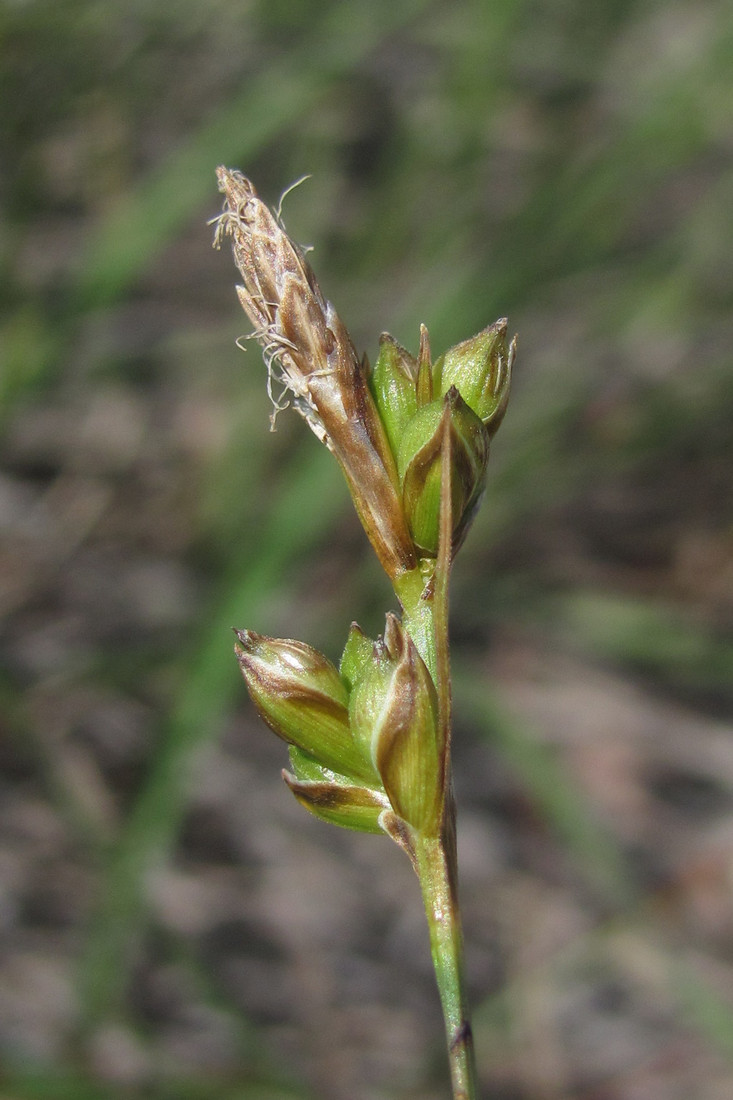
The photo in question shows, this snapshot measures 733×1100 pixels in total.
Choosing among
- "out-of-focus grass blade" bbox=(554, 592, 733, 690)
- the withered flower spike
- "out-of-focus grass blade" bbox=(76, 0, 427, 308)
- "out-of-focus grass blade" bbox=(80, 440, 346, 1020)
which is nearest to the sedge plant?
the withered flower spike

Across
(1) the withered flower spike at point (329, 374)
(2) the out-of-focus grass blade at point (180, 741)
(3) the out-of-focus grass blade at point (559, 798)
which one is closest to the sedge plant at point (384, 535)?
(1) the withered flower spike at point (329, 374)

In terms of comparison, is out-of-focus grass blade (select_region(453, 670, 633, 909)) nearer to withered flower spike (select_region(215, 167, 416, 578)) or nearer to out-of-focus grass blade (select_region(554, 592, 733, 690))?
out-of-focus grass blade (select_region(554, 592, 733, 690))

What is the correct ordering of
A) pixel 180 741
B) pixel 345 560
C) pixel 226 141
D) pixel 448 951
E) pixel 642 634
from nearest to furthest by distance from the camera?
1. pixel 448 951
2. pixel 180 741
3. pixel 226 141
4. pixel 642 634
5. pixel 345 560

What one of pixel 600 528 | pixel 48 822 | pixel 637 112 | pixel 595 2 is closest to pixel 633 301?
pixel 637 112

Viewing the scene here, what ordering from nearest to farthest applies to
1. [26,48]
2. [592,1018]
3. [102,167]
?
1. [26,48]
2. [592,1018]
3. [102,167]

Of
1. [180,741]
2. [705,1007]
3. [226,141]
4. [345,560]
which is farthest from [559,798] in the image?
[226,141]

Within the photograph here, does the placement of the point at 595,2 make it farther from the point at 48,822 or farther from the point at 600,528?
the point at 48,822

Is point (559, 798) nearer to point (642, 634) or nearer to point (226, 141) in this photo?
point (642, 634)
